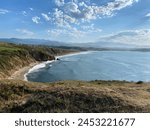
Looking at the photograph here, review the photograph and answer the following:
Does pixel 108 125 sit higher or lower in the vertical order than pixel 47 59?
higher

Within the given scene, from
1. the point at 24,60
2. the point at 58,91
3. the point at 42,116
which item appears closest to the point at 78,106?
the point at 58,91

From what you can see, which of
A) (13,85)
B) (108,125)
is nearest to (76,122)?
(108,125)

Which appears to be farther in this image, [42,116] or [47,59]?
[47,59]

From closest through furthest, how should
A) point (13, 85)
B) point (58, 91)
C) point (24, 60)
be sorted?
point (58, 91), point (13, 85), point (24, 60)

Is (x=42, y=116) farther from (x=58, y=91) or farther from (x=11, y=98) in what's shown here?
(x=11, y=98)

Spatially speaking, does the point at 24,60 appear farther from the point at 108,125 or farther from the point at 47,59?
the point at 108,125

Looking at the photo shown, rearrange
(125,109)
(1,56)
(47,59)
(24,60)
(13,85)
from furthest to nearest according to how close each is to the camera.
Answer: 1. (47,59)
2. (24,60)
3. (1,56)
4. (13,85)
5. (125,109)

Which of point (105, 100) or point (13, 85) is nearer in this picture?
point (105, 100)

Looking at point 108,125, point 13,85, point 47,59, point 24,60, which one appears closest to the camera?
point 108,125

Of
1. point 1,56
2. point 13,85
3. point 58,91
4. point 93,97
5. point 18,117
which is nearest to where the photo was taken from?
point 18,117
